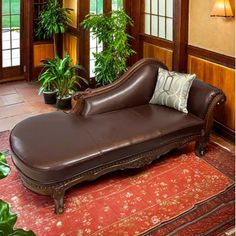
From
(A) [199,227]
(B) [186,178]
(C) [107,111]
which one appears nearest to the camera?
(A) [199,227]

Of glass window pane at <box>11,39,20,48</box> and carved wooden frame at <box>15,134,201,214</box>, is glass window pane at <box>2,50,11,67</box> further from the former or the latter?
carved wooden frame at <box>15,134,201,214</box>

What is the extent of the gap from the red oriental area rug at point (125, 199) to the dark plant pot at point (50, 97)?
1.83 metres

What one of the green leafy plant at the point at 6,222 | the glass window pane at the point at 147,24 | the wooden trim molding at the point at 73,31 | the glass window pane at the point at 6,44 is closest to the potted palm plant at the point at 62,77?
the wooden trim molding at the point at 73,31

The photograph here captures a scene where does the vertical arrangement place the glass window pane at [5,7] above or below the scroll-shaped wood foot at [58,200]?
above

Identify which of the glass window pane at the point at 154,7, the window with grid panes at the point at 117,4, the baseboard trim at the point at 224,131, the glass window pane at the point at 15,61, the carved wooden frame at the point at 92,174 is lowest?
the carved wooden frame at the point at 92,174

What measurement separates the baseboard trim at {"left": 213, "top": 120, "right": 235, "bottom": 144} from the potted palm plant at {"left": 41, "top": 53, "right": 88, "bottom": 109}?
1887 millimetres

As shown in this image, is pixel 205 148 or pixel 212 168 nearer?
pixel 212 168

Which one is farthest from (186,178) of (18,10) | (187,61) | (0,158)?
(18,10)

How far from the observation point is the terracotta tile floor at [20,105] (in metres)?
4.43

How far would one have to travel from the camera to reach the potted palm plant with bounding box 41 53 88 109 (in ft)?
15.6

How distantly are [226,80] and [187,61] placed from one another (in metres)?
0.69

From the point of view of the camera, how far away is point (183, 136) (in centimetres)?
348

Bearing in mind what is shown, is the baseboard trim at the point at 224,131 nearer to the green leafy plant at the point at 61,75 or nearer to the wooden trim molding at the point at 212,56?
the wooden trim molding at the point at 212,56

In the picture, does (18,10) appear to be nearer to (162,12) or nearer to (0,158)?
(162,12)
